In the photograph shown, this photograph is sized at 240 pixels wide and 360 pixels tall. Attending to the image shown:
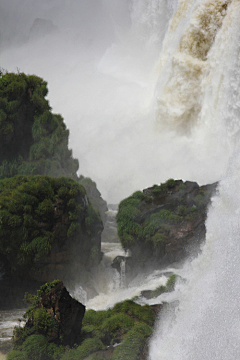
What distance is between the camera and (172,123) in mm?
24609

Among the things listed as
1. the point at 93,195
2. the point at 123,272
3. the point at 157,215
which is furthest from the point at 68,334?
the point at 93,195

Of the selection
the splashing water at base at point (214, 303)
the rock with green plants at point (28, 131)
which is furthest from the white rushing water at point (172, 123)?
the rock with green plants at point (28, 131)

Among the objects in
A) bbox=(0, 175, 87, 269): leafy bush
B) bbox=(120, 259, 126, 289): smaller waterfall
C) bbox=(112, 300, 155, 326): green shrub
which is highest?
bbox=(0, 175, 87, 269): leafy bush

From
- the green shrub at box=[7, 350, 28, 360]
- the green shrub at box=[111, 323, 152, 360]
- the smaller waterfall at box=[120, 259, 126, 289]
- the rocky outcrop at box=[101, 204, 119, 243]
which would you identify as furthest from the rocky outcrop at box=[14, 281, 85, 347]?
the rocky outcrop at box=[101, 204, 119, 243]

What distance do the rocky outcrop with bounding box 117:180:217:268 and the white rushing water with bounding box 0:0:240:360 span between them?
941 millimetres

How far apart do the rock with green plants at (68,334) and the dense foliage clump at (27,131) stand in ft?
33.7

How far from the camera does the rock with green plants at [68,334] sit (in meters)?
6.25

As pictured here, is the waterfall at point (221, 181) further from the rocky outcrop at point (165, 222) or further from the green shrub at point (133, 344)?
the rocky outcrop at point (165, 222)

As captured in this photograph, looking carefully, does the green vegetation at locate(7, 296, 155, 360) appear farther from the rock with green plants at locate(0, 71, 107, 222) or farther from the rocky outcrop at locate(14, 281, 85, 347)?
the rock with green plants at locate(0, 71, 107, 222)

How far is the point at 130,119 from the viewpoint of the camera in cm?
3033

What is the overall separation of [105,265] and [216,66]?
14813 mm

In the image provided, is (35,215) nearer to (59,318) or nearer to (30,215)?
(30,215)

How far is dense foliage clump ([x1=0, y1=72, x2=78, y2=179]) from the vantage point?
15.6 meters

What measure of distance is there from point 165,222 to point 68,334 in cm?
751
